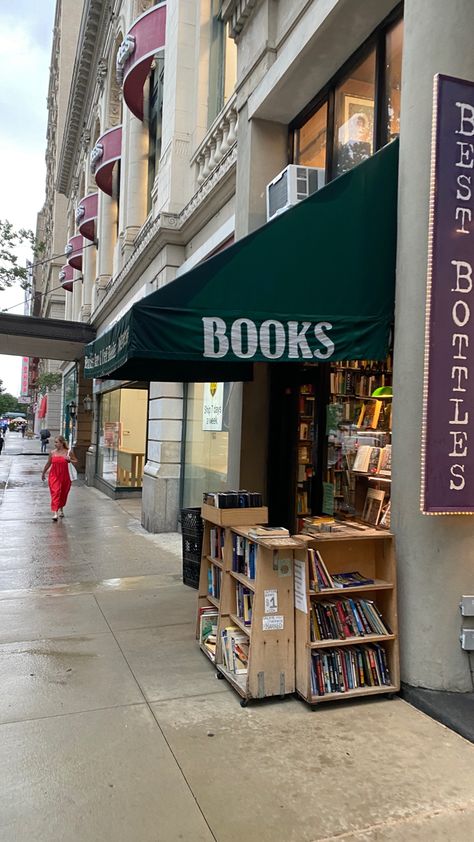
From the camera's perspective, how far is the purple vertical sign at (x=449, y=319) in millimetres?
4066

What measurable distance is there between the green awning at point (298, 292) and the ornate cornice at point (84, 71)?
→ 20398 mm

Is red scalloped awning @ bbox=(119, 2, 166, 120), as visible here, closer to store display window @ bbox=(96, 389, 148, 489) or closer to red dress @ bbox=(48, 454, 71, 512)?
store display window @ bbox=(96, 389, 148, 489)

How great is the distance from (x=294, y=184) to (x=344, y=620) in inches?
178

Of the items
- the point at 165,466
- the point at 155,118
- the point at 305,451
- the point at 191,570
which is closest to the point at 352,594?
the point at 305,451

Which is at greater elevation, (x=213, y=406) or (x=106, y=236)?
(x=106, y=236)

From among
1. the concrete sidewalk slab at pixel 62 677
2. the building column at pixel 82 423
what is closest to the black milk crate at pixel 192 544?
the concrete sidewalk slab at pixel 62 677

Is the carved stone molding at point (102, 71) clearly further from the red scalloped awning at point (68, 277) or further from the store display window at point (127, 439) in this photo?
the store display window at point (127, 439)

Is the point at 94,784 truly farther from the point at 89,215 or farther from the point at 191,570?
the point at 89,215

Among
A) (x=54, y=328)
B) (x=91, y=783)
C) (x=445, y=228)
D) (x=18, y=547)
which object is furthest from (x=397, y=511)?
(x=54, y=328)

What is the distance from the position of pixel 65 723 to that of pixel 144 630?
1893 mm

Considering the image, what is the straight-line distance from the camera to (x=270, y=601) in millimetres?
4234

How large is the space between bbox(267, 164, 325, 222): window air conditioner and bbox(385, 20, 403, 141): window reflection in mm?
1098

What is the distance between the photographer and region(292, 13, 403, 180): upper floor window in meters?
5.66

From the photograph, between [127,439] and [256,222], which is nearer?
[256,222]
